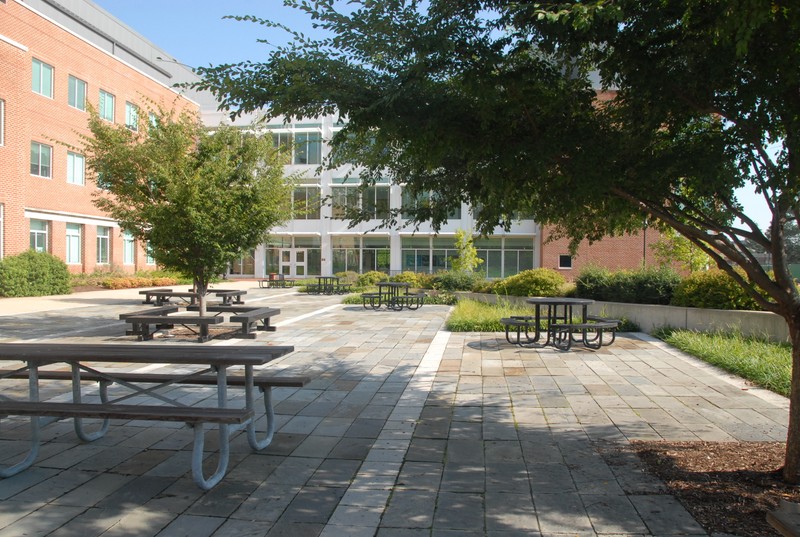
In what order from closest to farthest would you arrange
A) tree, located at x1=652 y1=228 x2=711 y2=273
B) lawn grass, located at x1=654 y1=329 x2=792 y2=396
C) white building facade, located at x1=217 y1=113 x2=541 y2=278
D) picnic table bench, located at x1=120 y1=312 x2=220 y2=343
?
lawn grass, located at x1=654 y1=329 x2=792 y2=396, picnic table bench, located at x1=120 y1=312 x2=220 y2=343, tree, located at x1=652 y1=228 x2=711 y2=273, white building facade, located at x1=217 y1=113 x2=541 y2=278

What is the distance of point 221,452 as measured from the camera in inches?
172

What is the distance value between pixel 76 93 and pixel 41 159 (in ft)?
15.3

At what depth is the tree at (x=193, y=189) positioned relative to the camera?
38.8ft

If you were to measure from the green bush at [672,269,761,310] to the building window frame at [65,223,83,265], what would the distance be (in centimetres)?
2838

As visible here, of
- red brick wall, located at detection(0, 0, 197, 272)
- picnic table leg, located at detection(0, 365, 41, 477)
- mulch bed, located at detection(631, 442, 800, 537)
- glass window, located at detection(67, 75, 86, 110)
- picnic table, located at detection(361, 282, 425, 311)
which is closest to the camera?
mulch bed, located at detection(631, 442, 800, 537)

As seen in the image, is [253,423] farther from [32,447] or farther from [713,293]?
[713,293]

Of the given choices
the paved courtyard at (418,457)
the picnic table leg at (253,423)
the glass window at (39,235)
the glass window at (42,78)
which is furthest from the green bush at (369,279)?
the picnic table leg at (253,423)

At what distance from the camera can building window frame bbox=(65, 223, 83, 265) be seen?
2991 cm

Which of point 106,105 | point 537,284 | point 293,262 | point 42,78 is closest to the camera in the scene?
point 537,284

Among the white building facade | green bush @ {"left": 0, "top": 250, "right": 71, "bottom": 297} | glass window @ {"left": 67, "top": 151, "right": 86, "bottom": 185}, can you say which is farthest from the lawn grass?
the white building facade

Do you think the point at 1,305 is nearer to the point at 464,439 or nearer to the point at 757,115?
the point at 464,439

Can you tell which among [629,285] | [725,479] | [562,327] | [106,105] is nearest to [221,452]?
[725,479]

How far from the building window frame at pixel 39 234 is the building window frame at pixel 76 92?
6.43 m

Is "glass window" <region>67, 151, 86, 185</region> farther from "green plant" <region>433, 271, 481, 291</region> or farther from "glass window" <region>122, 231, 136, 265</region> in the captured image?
"green plant" <region>433, 271, 481, 291</region>
